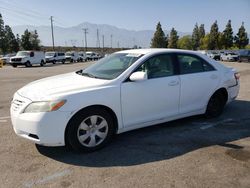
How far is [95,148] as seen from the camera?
4152 millimetres

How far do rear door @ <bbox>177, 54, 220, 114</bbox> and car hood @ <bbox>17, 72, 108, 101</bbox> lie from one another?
65.0 inches

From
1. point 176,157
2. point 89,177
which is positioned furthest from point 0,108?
point 176,157

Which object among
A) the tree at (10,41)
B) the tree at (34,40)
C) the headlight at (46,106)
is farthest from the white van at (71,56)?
the headlight at (46,106)

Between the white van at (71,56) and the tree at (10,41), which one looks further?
the tree at (10,41)

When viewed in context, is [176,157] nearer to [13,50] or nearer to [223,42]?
[13,50]

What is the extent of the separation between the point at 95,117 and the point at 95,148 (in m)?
0.50

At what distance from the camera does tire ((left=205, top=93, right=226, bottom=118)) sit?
18.6 ft

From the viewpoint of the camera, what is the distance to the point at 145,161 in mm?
3816

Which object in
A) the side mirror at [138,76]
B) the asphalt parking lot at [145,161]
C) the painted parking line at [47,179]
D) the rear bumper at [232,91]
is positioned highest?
the side mirror at [138,76]

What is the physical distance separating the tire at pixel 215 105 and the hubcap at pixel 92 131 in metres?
2.56

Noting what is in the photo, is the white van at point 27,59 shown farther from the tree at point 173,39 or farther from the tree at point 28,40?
the tree at point 173,39

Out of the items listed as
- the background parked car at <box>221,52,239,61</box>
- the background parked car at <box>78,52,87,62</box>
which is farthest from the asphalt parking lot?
the background parked car at <box>78,52,87,62</box>

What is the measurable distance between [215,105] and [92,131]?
3.01 m

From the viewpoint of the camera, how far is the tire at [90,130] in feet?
12.8
